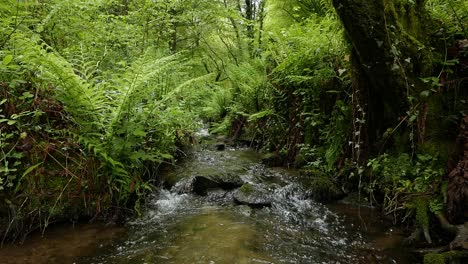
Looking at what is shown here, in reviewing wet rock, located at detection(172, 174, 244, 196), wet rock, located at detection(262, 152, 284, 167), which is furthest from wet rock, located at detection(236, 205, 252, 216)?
wet rock, located at detection(262, 152, 284, 167)

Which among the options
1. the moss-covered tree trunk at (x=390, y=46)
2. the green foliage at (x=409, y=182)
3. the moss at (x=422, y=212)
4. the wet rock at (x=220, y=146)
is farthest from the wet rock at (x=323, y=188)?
the wet rock at (x=220, y=146)

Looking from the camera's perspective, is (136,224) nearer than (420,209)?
No

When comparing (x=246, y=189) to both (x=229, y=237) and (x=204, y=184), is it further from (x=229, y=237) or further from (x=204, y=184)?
(x=229, y=237)

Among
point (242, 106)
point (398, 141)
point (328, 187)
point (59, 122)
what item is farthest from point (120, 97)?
point (242, 106)

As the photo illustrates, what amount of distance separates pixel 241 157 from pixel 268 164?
1.00 metres

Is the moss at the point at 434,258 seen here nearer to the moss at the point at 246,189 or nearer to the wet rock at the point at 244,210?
the wet rock at the point at 244,210

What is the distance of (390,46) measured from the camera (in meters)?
3.33

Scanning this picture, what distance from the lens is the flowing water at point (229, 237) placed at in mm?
2975

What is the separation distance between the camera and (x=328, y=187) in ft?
14.8

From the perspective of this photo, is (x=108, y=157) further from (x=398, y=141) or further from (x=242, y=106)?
(x=242, y=106)

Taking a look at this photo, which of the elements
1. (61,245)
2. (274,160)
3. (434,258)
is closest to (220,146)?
(274,160)

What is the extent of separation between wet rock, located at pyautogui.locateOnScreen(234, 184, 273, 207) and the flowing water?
87mm

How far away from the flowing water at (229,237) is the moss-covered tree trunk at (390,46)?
4.39ft

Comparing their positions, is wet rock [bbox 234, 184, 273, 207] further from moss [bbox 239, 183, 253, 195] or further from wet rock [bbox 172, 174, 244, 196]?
wet rock [bbox 172, 174, 244, 196]
